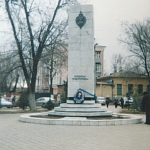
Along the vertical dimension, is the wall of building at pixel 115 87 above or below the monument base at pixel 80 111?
above

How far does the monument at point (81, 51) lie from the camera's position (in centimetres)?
1628

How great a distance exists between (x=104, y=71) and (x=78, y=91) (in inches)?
2393

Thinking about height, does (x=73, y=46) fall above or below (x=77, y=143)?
above

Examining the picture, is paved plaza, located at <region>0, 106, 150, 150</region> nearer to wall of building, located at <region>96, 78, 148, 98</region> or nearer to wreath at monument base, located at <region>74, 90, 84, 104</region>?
wreath at monument base, located at <region>74, 90, 84, 104</region>

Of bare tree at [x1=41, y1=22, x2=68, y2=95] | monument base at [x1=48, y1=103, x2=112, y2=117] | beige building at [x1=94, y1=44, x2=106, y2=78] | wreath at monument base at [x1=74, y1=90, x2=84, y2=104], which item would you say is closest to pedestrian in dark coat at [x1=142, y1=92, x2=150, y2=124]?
monument base at [x1=48, y1=103, x2=112, y2=117]

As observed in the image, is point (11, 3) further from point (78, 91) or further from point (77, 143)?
A: point (77, 143)

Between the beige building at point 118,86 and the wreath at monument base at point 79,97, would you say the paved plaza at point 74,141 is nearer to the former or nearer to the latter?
the wreath at monument base at point 79,97

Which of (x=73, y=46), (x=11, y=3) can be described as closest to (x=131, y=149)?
(x=73, y=46)

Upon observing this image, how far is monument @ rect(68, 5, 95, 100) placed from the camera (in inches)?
641

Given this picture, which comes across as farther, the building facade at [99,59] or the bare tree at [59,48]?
the building facade at [99,59]

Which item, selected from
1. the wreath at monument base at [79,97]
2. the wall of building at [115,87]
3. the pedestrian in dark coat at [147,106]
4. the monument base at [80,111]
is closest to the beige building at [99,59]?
the wall of building at [115,87]

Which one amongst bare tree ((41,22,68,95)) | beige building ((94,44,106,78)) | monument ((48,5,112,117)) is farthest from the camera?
beige building ((94,44,106,78))

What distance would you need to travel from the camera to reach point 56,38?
81.4 feet

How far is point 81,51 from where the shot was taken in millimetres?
A: 16500
